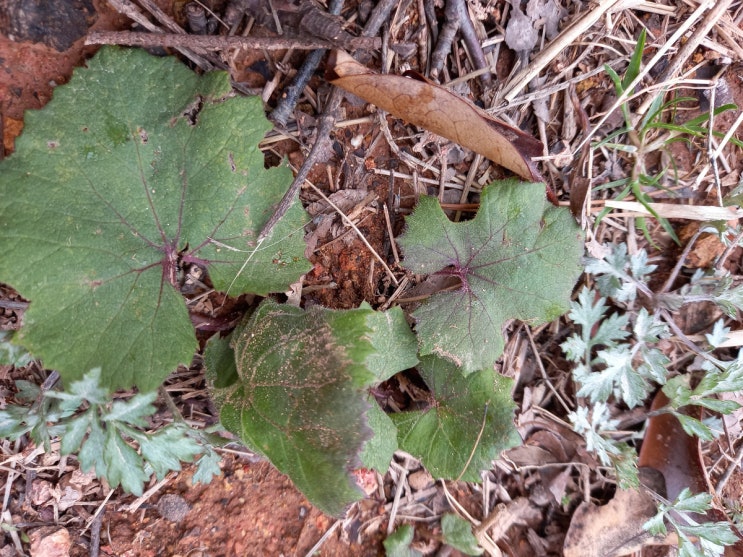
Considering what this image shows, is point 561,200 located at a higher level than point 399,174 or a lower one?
lower

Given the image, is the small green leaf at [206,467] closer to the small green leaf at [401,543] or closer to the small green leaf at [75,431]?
the small green leaf at [75,431]

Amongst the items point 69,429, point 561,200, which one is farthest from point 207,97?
point 561,200

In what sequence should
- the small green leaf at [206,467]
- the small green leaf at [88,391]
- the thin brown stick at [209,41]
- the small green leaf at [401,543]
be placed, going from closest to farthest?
the small green leaf at [88,391]
the thin brown stick at [209,41]
the small green leaf at [206,467]
the small green leaf at [401,543]

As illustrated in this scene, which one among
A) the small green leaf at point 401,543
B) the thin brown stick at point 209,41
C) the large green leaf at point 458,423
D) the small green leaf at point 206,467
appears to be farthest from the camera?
the small green leaf at point 401,543

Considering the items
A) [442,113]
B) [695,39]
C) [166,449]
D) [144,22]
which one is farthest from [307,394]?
[695,39]

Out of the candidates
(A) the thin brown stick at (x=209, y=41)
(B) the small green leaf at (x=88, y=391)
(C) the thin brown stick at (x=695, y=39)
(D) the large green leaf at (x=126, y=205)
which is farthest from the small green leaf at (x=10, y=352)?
(C) the thin brown stick at (x=695, y=39)

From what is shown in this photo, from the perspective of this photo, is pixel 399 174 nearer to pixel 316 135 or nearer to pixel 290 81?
pixel 316 135
